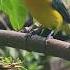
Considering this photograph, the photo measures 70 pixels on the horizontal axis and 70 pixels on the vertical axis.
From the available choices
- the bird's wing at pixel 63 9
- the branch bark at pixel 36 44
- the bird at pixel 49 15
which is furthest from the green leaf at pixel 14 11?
the bird's wing at pixel 63 9

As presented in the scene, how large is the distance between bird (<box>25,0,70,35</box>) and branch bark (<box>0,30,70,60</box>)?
20.2 inches

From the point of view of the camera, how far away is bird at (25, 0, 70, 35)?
121cm

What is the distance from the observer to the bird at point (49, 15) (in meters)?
1.21

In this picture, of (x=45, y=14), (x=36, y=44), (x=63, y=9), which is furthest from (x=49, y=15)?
(x=36, y=44)

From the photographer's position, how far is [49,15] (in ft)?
4.15

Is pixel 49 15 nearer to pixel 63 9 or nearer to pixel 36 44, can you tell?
pixel 63 9

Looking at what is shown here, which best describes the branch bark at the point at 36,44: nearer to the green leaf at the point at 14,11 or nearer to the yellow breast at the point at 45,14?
the green leaf at the point at 14,11

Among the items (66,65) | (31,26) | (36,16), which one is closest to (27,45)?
(31,26)

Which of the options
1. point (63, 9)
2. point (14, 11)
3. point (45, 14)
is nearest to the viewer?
point (14, 11)

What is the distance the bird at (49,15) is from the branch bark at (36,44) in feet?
1.68

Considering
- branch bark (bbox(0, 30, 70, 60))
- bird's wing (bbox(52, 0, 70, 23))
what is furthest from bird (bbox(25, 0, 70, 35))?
branch bark (bbox(0, 30, 70, 60))

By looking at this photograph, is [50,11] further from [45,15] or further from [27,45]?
[27,45]

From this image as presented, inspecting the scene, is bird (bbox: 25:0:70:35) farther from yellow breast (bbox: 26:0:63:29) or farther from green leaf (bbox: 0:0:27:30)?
green leaf (bbox: 0:0:27:30)

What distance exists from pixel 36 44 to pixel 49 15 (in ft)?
2.13
